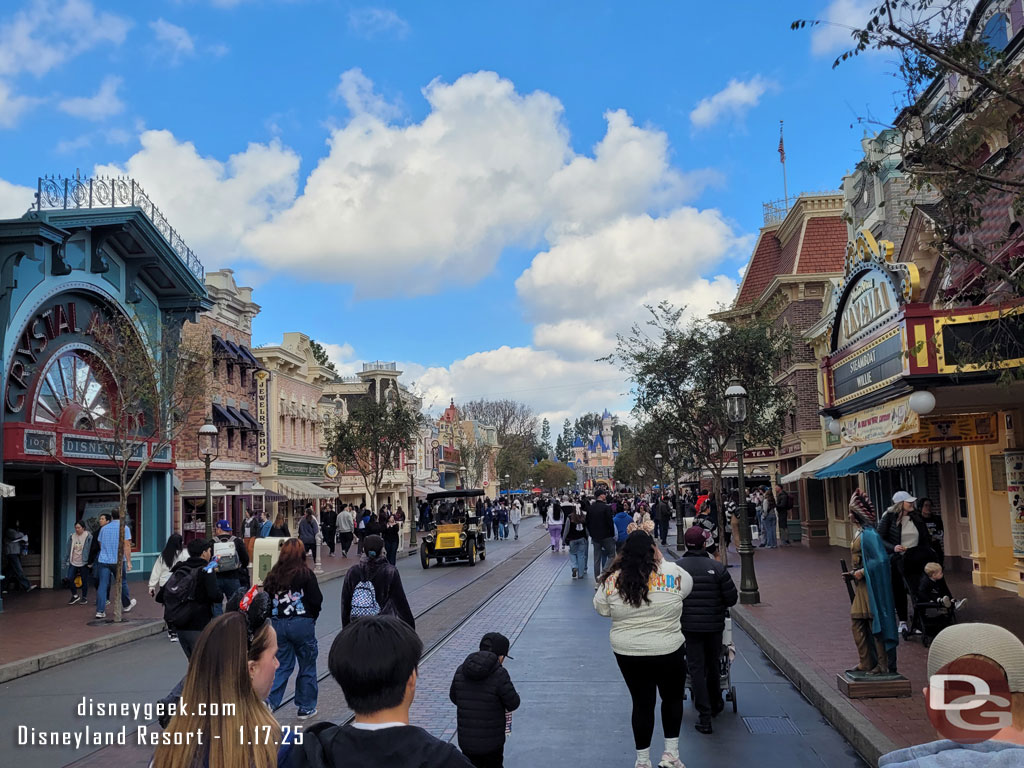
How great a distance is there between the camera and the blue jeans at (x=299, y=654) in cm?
799

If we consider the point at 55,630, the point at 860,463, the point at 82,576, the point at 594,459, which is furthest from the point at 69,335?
the point at 594,459

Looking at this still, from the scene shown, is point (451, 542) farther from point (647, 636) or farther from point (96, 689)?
point (647, 636)

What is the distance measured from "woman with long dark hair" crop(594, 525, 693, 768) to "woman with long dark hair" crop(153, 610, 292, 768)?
150 inches

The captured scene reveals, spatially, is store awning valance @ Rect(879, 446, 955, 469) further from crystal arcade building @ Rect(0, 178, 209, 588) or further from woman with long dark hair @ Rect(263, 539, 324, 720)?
crystal arcade building @ Rect(0, 178, 209, 588)

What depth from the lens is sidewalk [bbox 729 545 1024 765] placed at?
7.20m

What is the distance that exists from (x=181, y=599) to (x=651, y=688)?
4.15m

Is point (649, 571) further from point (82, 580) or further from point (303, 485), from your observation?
point (303, 485)

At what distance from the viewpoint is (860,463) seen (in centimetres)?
2300

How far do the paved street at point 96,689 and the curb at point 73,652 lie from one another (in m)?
0.17

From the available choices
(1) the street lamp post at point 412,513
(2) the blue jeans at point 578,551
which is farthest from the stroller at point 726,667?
(1) the street lamp post at point 412,513

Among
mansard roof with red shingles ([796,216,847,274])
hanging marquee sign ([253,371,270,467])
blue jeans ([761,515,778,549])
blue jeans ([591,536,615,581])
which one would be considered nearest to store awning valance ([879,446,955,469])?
blue jeans ([591,536,615,581])

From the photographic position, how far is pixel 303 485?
147ft

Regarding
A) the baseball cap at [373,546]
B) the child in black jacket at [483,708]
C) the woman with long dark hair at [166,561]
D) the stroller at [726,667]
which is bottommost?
the stroller at [726,667]

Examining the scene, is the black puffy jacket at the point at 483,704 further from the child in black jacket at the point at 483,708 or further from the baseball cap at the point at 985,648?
the baseball cap at the point at 985,648
